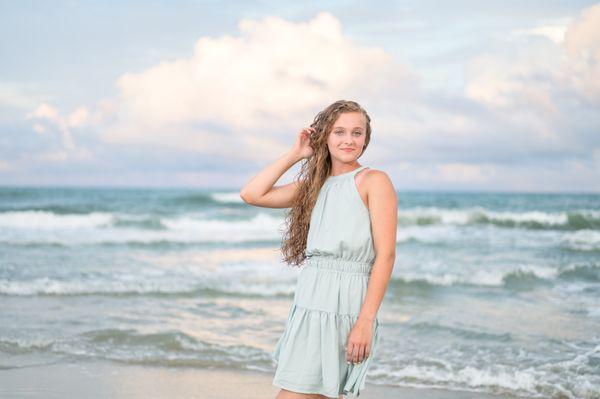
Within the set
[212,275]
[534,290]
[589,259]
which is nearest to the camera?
[534,290]

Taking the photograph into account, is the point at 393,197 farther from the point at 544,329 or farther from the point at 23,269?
the point at 23,269

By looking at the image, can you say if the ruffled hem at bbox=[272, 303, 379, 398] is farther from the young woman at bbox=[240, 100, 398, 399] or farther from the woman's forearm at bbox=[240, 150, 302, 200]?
the woman's forearm at bbox=[240, 150, 302, 200]

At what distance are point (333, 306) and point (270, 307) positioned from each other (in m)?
6.71

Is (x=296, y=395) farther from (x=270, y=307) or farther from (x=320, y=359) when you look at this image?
(x=270, y=307)

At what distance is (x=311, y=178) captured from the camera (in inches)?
132

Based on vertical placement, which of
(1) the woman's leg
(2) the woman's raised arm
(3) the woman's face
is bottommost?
(1) the woman's leg

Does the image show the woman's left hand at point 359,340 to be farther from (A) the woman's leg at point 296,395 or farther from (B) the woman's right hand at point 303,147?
(B) the woman's right hand at point 303,147

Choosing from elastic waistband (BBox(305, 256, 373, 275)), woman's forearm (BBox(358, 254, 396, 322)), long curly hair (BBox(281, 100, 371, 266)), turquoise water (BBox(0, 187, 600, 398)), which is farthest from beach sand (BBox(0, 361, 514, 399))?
woman's forearm (BBox(358, 254, 396, 322))

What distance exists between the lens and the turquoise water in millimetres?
→ 6586

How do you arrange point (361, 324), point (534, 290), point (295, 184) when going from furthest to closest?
point (534, 290)
point (295, 184)
point (361, 324)

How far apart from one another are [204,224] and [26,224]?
6.48 meters

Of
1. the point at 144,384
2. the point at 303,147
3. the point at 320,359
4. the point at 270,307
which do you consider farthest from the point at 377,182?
the point at 270,307

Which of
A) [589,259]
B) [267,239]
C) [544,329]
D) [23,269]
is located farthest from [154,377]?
[267,239]

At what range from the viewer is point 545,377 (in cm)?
614
